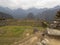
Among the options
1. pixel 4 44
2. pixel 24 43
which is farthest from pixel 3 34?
pixel 24 43

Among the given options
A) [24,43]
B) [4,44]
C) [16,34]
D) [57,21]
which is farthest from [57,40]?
[16,34]

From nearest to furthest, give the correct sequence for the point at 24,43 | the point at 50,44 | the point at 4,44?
the point at 50,44 < the point at 24,43 < the point at 4,44

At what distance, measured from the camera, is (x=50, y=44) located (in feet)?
75.8

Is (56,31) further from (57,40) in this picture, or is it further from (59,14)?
(59,14)

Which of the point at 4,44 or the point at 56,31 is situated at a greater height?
the point at 56,31

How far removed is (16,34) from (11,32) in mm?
3184

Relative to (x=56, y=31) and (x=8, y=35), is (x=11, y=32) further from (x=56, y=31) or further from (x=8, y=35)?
(x=56, y=31)

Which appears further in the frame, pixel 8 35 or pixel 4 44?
pixel 8 35

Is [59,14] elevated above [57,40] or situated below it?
above

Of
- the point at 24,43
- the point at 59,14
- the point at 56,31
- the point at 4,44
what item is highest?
the point at 59,14

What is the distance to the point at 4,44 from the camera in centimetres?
4859

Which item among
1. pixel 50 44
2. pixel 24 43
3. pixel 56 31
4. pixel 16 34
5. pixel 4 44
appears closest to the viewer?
pixel 50 44

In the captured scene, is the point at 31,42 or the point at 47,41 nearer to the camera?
the point at 47,41

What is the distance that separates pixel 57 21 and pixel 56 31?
2.09m
